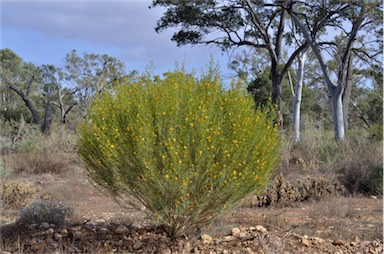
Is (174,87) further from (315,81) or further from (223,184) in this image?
(315,81)

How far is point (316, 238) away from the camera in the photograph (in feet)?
20.9

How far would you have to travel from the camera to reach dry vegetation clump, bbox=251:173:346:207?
9172 millimetres

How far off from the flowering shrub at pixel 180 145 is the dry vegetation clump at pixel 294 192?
3.36 metres

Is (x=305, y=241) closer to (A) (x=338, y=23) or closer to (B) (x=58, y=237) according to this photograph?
(B) (x=58, y=237)

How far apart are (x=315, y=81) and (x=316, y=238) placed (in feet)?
93.8

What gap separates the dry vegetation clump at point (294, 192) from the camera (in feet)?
30.1

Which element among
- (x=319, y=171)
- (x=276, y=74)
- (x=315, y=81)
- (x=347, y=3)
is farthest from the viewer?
(x=315, y=81)

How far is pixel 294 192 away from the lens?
930 centimetres

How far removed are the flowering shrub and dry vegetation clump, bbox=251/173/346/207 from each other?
3359mm

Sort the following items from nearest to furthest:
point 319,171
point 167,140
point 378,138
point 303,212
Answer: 1. point 167,140
2. point 303,212
3. point 319,171
4. point 378,138

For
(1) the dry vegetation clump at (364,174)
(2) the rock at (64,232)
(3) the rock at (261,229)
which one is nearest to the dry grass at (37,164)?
(1) the dry vegetation clump at (364,174)

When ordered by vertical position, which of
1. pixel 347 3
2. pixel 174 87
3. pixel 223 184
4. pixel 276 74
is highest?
pixel 347 3

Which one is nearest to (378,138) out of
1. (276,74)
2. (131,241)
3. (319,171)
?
(319,171)

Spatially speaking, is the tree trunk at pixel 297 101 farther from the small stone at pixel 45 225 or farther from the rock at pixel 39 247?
the rock at pixel 39 247
